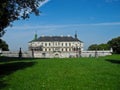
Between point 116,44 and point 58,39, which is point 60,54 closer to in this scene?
point 116,44

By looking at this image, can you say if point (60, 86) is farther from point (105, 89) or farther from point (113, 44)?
point (113, 44)

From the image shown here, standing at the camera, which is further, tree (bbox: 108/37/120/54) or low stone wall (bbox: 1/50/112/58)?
tree (bbox: 108/37/120/54)

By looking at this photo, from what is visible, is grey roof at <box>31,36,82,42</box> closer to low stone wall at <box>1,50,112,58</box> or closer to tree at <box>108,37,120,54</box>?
tree at <box>108,37,120,54</box>

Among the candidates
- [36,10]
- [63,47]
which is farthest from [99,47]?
[36,10]

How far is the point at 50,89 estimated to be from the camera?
615 inches

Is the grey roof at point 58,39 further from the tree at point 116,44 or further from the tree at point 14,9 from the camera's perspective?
the tree at point 14,9

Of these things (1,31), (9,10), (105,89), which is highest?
(9,10)

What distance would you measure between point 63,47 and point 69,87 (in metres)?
183

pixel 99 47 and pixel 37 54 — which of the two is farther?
pixel 99 47

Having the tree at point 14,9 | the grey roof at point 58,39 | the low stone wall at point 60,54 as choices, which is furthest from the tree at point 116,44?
the tree at point 14,9

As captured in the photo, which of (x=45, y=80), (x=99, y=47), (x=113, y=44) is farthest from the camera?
(x=99, y=47)

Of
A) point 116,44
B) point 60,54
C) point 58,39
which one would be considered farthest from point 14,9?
point 58,39

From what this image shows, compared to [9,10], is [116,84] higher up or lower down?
lower down

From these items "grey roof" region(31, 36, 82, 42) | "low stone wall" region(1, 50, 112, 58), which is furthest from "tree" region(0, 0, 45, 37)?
"grey roof" region(31, 36, 82, 42)
